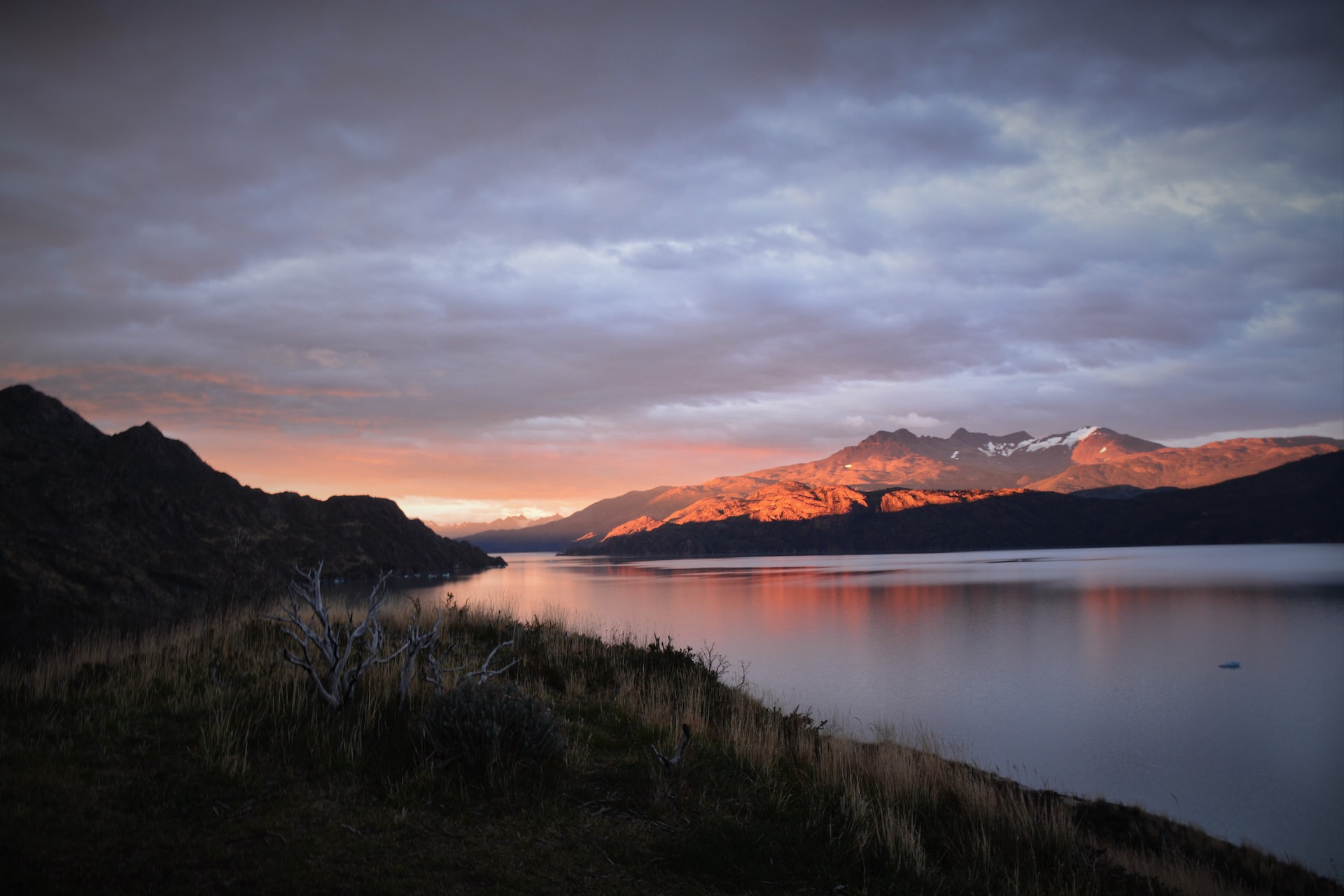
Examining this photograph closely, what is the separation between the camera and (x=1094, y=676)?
63.8ft

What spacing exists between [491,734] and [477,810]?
0.66 meters

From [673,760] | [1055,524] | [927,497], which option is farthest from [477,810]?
[927,497]

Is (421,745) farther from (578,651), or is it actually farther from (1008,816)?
(578,651)

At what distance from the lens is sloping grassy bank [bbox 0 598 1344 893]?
4.08 metres

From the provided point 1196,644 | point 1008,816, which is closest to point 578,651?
point 1008,816

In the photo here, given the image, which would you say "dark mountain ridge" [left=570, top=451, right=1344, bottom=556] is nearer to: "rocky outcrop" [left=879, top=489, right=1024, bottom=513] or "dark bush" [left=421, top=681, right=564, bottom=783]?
"rocky outcrop" [left=879, top=489, right=1024, bottom=513]

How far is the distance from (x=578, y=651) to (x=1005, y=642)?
18.6m

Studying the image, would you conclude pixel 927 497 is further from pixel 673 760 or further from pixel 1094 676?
pixel 673 760

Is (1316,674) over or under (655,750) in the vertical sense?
under

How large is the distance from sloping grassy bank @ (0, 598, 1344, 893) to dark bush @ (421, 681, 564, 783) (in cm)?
7

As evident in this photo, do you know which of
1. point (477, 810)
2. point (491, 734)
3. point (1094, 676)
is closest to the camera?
point (477, 810)

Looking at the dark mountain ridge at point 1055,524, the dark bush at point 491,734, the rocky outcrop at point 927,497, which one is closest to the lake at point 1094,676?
the dark bush at point 491,734

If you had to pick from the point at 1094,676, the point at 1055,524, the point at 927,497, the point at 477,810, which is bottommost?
the point at 1055,524

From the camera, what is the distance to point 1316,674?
62.8ft
